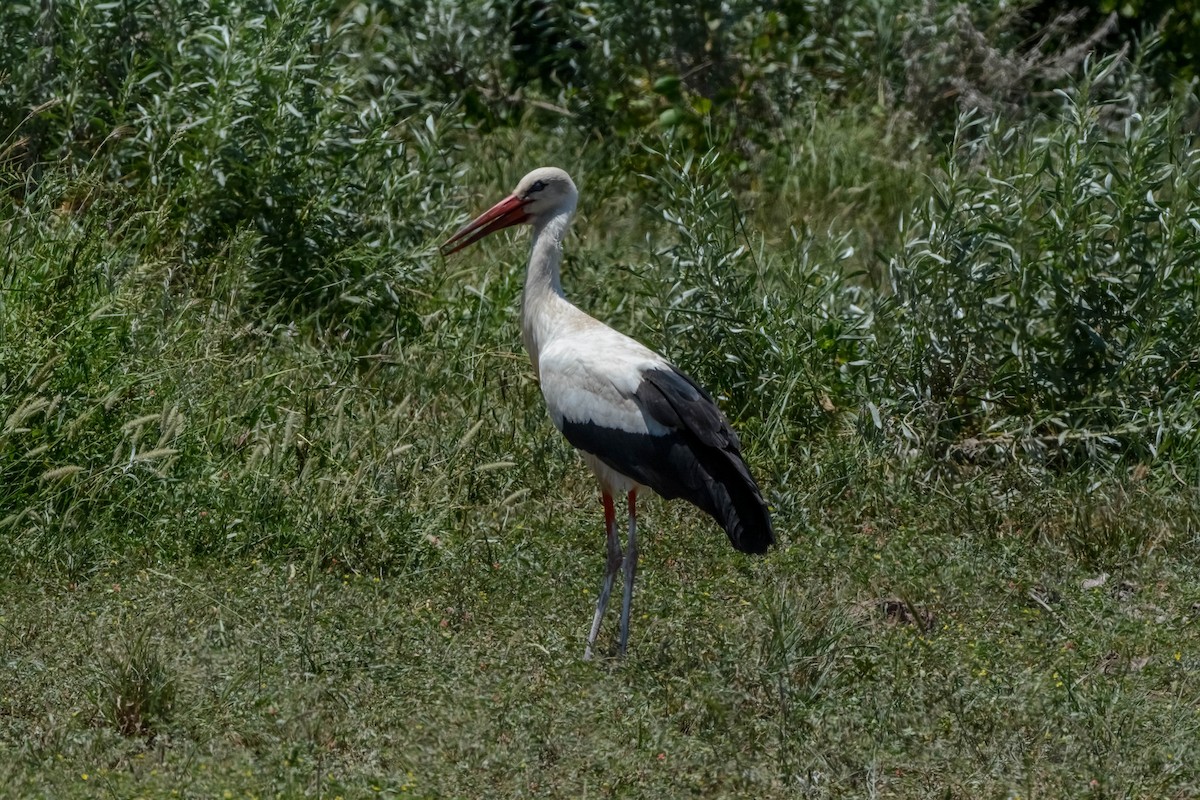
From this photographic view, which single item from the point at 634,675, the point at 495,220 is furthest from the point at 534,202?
the point at 634,675

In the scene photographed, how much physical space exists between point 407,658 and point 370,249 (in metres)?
3.04

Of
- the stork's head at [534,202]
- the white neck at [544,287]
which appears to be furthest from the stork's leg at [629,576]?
the stork's head at [534,202]

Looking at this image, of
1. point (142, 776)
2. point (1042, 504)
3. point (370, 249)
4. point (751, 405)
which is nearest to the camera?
point (142, 776)

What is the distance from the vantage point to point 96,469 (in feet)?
19.8

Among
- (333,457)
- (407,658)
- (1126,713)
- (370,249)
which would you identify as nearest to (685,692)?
(407,658)

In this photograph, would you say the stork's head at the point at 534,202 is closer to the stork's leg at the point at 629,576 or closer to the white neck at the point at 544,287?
the white neck at the point at 544,287

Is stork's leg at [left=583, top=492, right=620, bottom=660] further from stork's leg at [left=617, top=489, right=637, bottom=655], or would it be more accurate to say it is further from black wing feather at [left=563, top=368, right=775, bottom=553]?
black wing feather at [left=563, top=368, right=775, bottom=553]

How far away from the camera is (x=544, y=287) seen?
20.5ft

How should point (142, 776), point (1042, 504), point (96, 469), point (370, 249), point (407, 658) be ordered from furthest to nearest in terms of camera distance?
point (370, 249)
point (1042, 504)
point (96, 469)
point (407, 658)
point (142, 776)

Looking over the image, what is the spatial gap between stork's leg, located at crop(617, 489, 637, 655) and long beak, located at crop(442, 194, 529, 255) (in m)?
1.25

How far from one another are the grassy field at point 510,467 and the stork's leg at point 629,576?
0.38 feet

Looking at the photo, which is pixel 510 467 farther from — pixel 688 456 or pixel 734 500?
pixel 734 500

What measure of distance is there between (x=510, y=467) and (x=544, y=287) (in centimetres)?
79

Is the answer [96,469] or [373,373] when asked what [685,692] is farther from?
[373,373]
